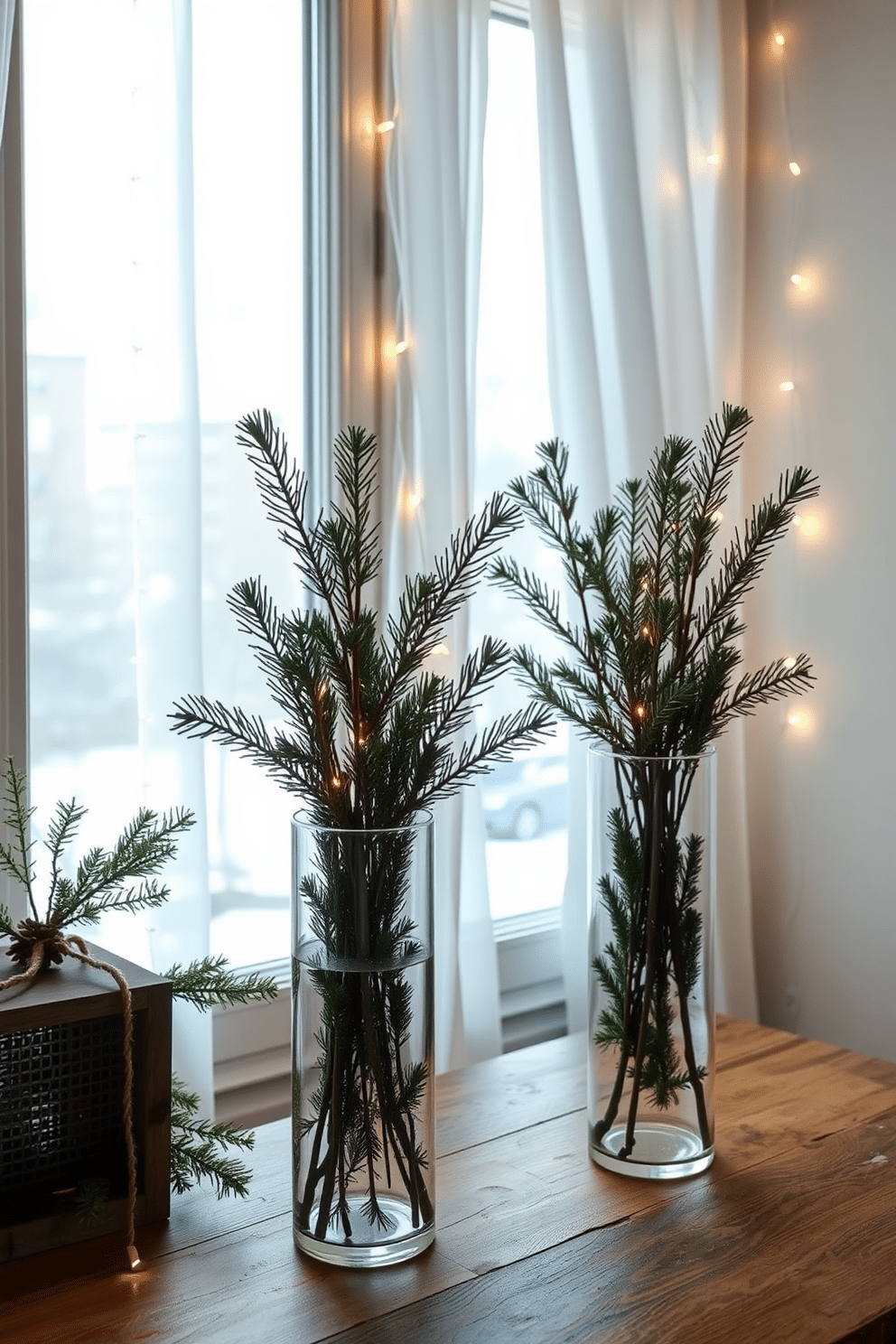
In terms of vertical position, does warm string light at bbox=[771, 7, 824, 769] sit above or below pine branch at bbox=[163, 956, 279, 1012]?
above

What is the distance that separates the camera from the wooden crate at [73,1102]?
959mm

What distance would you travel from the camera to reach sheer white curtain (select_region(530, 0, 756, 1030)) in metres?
1.87

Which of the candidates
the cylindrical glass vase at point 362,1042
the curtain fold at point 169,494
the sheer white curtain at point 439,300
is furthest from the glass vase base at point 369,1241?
the sheer white curtain at point 439,300

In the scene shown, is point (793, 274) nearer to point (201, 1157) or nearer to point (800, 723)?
point (800, 723)

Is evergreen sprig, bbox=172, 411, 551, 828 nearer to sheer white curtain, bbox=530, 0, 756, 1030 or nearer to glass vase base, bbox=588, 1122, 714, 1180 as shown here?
glass vase base, bbox=588, 1122, 714, 1180

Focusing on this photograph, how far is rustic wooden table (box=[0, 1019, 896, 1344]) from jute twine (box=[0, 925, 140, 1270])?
0.03 metres

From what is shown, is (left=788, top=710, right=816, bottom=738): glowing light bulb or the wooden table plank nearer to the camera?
the wooden table plank

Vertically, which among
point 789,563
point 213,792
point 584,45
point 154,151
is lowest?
point 213,792

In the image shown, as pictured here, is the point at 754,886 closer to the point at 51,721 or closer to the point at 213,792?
the point at 213,792

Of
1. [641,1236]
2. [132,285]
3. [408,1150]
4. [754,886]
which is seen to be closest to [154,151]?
[132,285]

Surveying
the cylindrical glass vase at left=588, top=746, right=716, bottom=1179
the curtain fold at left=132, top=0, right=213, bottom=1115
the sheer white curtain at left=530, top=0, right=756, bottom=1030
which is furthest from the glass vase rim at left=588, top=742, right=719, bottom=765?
A: the sheer white curtain at left=530, top=0, right=756, bottom=1030

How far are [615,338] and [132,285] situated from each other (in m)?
0.75

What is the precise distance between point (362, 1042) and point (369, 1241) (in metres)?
0.16

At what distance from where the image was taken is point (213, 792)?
162cm
